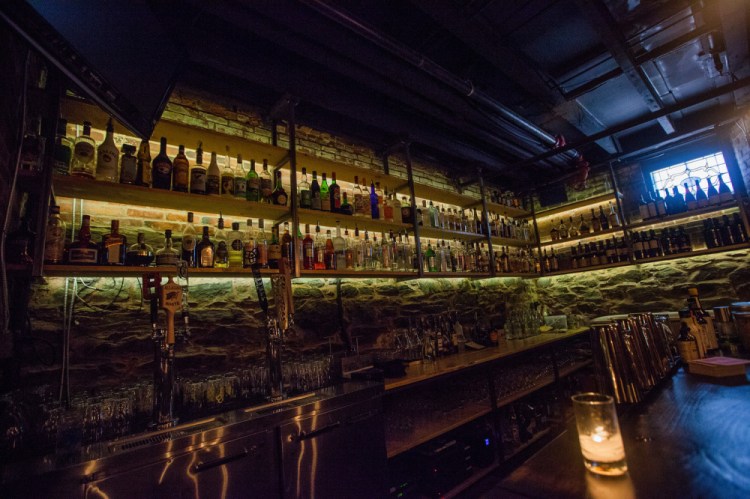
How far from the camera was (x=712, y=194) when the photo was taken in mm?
4027

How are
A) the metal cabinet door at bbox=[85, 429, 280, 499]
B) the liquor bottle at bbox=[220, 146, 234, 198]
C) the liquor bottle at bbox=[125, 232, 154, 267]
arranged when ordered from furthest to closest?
the liquor bottle at bbox=[220, 146, 234, 198]
the liquor bottle at bbox=[125, 232, 154, 267]
the metal cabinet door at bbox=[85, 429, 280, 499]

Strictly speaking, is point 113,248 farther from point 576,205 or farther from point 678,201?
point 678,201

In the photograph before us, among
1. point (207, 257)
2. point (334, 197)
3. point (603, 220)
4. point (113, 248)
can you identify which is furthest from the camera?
point (603, 220)

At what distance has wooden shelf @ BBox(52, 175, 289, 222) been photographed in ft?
5.93

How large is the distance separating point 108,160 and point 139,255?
0.57m

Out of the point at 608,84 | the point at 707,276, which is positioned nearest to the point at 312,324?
the point at 608,84

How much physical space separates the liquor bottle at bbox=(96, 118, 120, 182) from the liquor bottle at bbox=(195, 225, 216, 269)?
1.84 ft

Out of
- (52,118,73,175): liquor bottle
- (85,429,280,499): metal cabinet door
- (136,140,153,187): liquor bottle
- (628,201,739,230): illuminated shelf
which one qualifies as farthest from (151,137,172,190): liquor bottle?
(628,201,739,230): illuminated shelf

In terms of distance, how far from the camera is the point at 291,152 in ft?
8.35

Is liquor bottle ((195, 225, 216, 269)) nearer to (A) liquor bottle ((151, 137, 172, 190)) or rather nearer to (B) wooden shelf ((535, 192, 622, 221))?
(A) liquor bottle ((151, 137, 172, 190))

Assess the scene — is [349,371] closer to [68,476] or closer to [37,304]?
[68,476]

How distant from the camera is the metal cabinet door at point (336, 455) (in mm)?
1689

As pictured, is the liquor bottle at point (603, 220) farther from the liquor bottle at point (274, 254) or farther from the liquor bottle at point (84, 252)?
the liquor bottle at point (84, 252)

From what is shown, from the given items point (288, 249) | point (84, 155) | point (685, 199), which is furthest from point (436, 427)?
point (685, 199)
